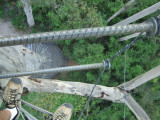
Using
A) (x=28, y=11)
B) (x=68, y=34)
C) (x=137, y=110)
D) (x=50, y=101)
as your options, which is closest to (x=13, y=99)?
(x=50, y=101)

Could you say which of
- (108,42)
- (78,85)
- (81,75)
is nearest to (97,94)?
(78,85)

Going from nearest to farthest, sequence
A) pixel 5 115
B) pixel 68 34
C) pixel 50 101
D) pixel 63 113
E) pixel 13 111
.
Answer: pixel 68 34 < pixel 5 115 < pixel 13 111 < pixel 63 113 < pixel 50 101

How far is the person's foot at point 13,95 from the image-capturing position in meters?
2.54

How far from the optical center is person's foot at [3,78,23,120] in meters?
2.54

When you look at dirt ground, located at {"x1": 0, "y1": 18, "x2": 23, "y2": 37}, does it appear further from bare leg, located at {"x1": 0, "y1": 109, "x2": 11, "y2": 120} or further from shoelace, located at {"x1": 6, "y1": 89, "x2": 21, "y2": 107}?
bare leg, located at {"x1": 0, "y1": 109, "x2": 11, "y2": 120}

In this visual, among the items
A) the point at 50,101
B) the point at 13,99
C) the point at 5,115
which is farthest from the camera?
the point at 50,101

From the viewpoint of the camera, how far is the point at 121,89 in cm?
384

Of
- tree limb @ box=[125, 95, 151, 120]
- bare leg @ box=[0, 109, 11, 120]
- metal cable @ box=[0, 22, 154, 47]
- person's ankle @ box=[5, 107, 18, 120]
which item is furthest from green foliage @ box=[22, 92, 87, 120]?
metal cable @ box=[0, 22, 154, 47]

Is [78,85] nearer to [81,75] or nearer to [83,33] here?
[81,75]

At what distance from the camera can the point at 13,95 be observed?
266 centimetres

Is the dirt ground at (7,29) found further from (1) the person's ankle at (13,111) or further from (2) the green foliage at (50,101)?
(1) the person's ankle at (13,111)

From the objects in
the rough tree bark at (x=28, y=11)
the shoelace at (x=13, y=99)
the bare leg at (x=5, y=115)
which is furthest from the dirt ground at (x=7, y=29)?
the bare leg at (x=5, y=115)

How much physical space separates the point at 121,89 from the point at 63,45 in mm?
2257

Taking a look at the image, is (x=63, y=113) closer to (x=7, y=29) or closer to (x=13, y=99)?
(x=13, y=99)
